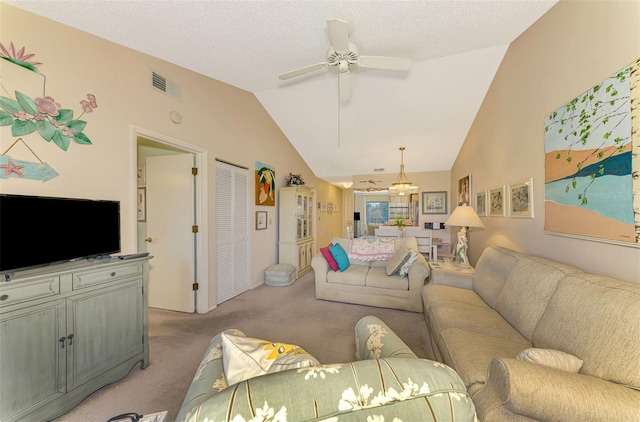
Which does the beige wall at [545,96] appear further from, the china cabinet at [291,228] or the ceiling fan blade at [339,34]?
the china cabinet at [291,228]

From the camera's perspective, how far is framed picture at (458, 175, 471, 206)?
422 centimetres

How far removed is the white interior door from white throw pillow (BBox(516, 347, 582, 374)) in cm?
327

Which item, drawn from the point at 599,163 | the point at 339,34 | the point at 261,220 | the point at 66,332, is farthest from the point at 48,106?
the point at 599,163

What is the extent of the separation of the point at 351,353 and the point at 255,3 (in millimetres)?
3116

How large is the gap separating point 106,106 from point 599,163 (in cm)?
378

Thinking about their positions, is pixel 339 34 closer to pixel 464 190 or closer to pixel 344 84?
pixel 344 84

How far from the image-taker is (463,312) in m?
1.89

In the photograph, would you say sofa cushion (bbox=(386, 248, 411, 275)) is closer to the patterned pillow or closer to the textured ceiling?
the patterned pillow

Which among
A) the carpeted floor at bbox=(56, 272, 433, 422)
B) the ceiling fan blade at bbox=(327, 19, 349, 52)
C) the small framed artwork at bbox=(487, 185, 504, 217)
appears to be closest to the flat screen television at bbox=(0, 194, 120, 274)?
the carpeted floor at bbox=(56, 272, 433, 422)

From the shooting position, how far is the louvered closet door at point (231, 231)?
10.9ft

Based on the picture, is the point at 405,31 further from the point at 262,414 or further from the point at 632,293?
the point at 262,414

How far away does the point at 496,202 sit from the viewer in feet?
10.1

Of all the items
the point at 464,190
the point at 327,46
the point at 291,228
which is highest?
the point at 327,46

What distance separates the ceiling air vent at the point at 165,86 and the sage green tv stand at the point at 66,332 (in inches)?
71.2
